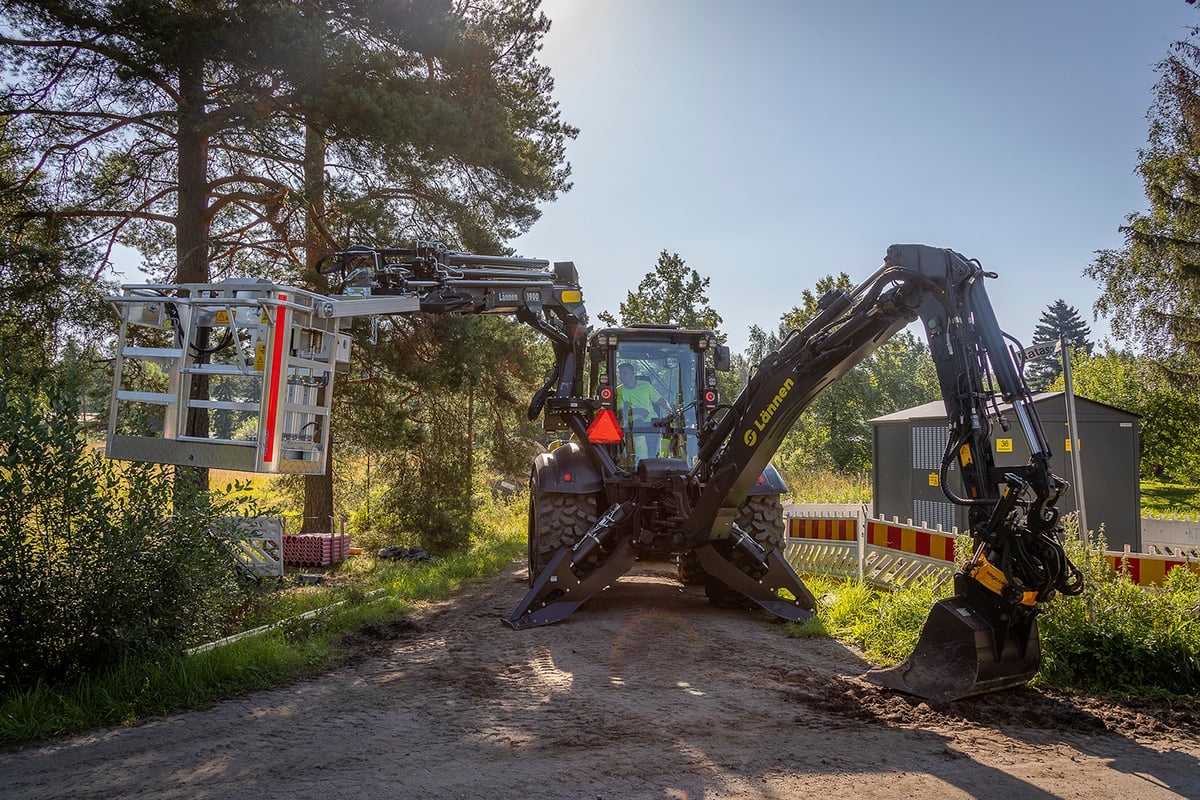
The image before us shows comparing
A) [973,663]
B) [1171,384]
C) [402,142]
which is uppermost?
[402,142]

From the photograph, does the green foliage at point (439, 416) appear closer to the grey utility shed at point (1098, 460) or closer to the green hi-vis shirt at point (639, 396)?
the green hi-vis shirt at point (639, 396)

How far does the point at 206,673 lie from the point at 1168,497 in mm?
38850

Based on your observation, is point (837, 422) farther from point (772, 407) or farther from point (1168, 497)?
point (772, 407)

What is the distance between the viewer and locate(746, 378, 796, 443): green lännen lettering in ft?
21.4

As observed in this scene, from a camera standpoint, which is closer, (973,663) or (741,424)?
(973,663)

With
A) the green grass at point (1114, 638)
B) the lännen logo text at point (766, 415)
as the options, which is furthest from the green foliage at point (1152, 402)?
the lännen logo text at point (766, 415)

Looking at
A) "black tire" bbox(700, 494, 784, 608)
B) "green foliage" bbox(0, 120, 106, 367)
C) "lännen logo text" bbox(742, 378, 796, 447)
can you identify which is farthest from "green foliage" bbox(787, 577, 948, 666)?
"green foliage" bbox(0, 120, 106, 367)

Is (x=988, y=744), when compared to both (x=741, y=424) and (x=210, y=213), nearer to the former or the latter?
(x=741, y=424)

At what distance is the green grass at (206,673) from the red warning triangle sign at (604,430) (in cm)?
276

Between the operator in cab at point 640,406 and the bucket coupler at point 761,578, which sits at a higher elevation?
the operator in cab at point 640,406

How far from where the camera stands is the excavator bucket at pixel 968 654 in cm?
486

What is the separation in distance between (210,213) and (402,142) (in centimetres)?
276

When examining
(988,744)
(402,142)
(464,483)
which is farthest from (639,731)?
(464,483)

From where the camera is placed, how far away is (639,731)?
4633 millimetres
